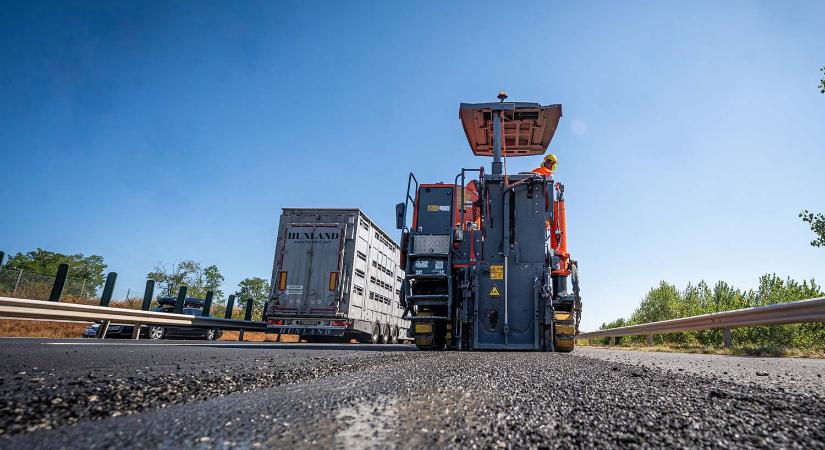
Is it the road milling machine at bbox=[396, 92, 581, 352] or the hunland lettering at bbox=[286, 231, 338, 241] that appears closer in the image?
the road milling machine at bbox=[396, 92, 581, 352]

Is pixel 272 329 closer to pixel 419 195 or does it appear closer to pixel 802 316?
pixel 419 195

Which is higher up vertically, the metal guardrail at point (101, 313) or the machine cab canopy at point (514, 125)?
the machine cab canopy at point (514, 125)

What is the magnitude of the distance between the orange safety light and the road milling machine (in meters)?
6.36

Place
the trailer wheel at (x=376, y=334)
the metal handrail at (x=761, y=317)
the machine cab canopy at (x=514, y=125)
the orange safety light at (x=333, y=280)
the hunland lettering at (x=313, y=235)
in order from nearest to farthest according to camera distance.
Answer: the metal handrail at (x=761, y=317)
the machine cab canopy at (x=514, y=125)
the orange safety light at (x=333, y=280)
the hunland lettering at (x=313, y=235)
the trailer wheel at (x=376, y=334)

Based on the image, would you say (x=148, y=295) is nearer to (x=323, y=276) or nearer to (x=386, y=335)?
(x=323, y=276)

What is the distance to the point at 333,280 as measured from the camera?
14.4 metres

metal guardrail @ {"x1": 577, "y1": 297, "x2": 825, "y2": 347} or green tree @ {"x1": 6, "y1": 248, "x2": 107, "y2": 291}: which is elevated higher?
green tree @ {"x1": 6, "y1": 248, "x2": 107, "y2": 291}

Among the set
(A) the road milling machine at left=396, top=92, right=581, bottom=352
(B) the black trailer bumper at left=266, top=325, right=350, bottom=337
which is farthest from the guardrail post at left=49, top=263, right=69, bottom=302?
(A) the road milling machine at left=396, top=92, right=581, bottom=352

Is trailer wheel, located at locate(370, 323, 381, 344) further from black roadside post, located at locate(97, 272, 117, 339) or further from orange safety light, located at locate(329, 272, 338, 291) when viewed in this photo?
black roadside post, located at locate(97, 272, 117, 339)

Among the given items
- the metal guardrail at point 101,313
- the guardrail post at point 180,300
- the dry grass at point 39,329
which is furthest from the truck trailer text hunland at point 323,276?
the dry grass at point 39,329

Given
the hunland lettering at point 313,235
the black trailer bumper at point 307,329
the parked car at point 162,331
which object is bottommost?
the parked car at point 162,331

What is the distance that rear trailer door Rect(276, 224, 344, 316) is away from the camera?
14.2m

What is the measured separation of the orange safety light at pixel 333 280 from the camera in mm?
14266

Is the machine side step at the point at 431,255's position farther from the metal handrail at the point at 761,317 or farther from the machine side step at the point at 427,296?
the metal handrail at the point at 761,317
